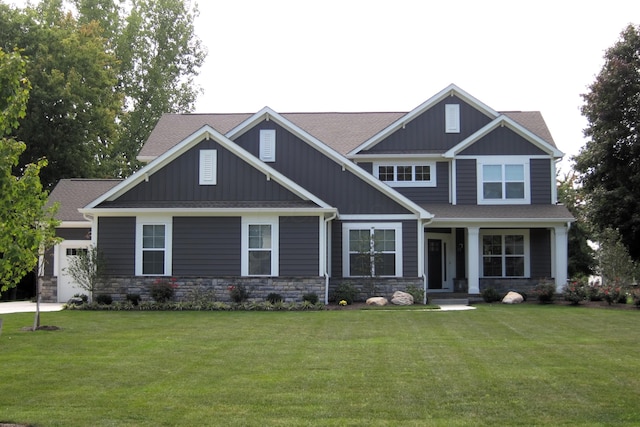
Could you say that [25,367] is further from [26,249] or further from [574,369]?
[574,369]

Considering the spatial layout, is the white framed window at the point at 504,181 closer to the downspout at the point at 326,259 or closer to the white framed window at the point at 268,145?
the downspout at the point at 326,259

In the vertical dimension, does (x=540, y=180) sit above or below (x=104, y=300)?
above

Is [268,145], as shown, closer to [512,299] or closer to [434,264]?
[434,264]

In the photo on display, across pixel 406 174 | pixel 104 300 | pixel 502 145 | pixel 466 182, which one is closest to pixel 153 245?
pixel 104 300

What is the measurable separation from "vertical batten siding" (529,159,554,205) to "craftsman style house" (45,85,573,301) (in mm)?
36

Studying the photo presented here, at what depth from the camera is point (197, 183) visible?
72.3 ft

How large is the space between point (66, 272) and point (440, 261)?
13343 millimetres

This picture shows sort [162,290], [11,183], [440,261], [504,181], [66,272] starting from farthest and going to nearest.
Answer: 1. [440,261]
2. [504,181]
3. [66,272]
4. [162,290]
5. [11,183]

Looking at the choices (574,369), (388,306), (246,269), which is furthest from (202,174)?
(574,369)

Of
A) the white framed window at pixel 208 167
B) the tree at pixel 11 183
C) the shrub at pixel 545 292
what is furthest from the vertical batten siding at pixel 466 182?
the tree at pixel 11 183

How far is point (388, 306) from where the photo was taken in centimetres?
2148

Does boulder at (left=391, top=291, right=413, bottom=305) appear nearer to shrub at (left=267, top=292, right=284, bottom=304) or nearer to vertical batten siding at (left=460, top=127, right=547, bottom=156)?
shrub at (left=267, top=292, right=284, bottom=304)

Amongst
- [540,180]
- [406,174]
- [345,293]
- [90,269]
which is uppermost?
[406,174]

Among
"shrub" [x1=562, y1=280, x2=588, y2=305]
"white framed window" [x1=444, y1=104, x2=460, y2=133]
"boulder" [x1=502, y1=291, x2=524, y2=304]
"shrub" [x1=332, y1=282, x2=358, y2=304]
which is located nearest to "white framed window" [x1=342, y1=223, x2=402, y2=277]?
"shrub" [x1=332, y1=282, x2=358, y2=304]
